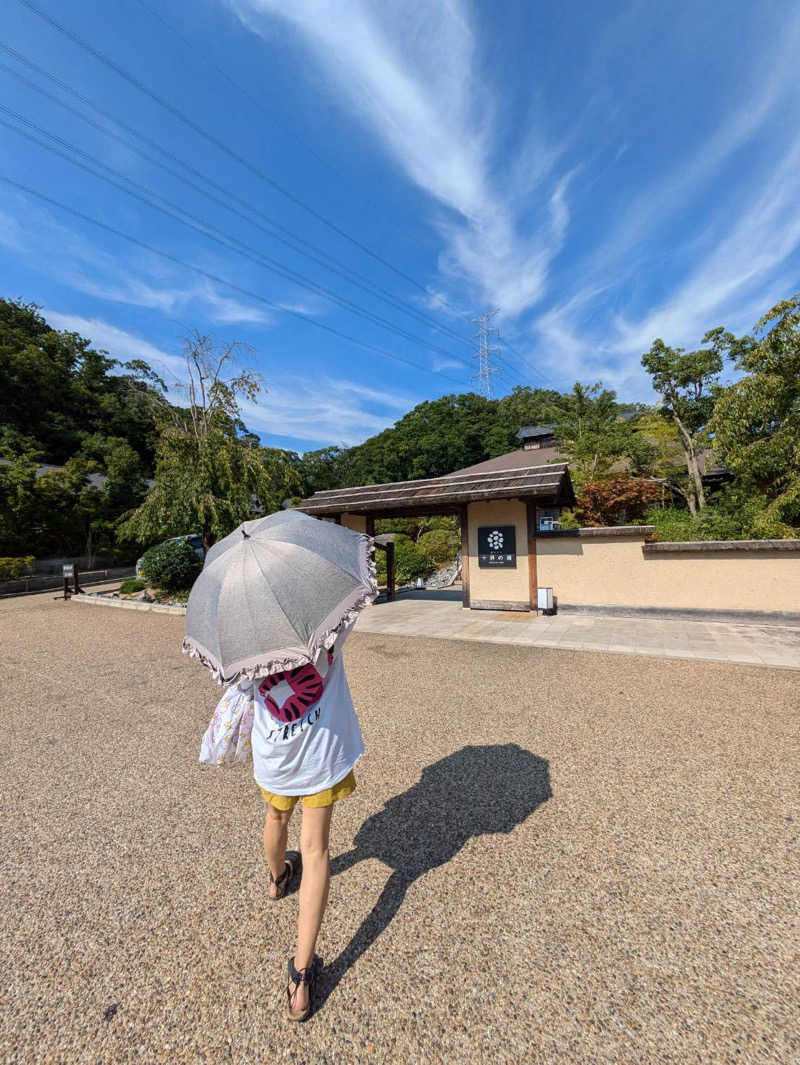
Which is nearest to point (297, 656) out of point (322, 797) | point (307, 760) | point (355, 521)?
point (307, 760)

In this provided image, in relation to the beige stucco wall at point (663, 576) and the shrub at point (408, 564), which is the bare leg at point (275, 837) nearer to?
the beige stucco wall at point (663, 576)

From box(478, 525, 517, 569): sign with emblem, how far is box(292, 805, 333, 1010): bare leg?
900cm

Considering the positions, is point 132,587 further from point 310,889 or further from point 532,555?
point 310,889

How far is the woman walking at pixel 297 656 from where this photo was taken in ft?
5.24

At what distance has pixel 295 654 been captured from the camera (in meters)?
1.54

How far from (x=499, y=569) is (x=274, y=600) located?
30.4 ft

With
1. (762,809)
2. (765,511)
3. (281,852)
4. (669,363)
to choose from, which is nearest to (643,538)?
(765,511)

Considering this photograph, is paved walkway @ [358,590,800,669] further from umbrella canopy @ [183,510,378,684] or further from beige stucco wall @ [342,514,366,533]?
umbrella canopy @ [183,510,378,684]

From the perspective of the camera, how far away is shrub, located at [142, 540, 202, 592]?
13.5m

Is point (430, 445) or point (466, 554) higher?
point (430, 445)

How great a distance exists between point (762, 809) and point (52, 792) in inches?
199

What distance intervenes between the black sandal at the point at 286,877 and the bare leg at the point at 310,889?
56cm

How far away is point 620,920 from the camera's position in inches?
79.8

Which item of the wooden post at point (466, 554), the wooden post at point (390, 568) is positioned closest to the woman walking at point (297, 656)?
the wooden post at point (466, 554)
